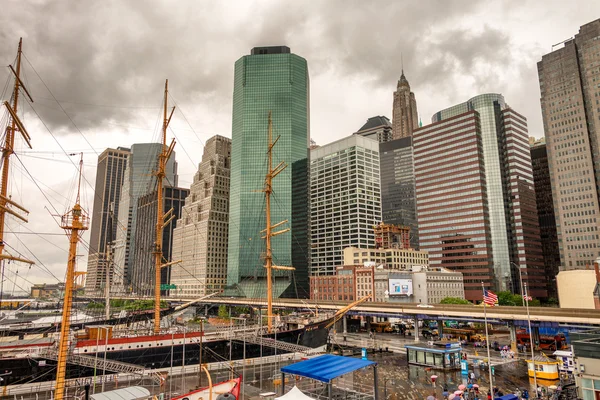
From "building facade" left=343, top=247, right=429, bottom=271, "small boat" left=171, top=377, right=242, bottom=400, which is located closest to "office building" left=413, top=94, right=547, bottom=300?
"building facade" left=343, top=247, right=429, bottom=271

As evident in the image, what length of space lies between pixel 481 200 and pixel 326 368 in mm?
149187

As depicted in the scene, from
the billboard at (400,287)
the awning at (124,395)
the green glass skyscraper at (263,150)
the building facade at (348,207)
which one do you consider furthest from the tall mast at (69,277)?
the building facade at (348,207)

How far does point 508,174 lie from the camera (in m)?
166

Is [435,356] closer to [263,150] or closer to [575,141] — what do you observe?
[575,141]

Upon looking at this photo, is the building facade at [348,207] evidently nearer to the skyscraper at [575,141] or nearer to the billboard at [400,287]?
the billboard at [400,287]

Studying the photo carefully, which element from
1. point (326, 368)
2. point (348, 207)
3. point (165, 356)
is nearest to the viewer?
point (326, 368)

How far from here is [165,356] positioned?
4538cm

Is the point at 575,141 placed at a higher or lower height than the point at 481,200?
higher

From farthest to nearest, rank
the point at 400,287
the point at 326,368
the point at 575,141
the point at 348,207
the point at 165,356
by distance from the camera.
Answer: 1. the point at 348,207
2. the point at 575,141
3. the point at 400,287
4. the point at 165,356
5. the point at 326,368

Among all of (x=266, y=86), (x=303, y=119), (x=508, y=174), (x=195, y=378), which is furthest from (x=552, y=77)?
(x=195, y=378)

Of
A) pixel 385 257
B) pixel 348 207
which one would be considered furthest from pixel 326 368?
pixel 348 207

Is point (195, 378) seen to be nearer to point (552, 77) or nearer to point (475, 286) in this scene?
point (475, 286)

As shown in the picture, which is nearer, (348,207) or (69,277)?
(69,277)

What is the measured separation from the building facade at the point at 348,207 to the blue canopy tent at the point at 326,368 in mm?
153684
